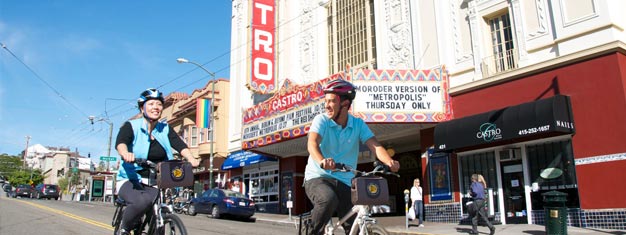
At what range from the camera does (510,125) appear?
1312 centimetres

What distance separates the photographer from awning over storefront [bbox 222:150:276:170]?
25.4m

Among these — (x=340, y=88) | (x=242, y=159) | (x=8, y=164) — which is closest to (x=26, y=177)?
(x=8, y=164)

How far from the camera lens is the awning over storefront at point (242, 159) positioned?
25.4m

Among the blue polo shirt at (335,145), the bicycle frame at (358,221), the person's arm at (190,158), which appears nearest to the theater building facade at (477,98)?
the blue polo shirt at (335,145)

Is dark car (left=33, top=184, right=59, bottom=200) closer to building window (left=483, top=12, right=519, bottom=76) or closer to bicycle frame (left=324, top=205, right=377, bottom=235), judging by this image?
building window (left=483, top=12, right=519, bottom=76)

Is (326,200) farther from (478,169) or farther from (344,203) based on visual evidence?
(478,169)

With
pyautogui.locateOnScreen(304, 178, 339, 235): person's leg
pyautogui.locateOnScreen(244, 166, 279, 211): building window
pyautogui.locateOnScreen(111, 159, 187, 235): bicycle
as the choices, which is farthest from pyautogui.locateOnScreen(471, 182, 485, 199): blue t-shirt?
pyautogui.locateOnScreen(244, 166, 279, 211): building window

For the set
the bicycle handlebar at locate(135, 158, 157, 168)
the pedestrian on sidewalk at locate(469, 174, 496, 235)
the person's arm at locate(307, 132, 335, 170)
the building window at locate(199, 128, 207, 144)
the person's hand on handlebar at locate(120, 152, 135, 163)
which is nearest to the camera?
the person's arm at locate(307, 132, 335, 170)

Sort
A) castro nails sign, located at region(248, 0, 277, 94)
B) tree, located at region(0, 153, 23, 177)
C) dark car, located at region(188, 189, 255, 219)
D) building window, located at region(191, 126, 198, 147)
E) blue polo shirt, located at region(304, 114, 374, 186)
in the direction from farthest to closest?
1. tree, located at region(0, 153, 23, 177)
2. building window, located at region(191, 126, 198, 147)
3. castro nails sign, located at region(248, 0, 277, 94)
4. dark car, located at region(188, 189, 255, 219)
5. blue polo shirt, located at region(304, 114, 374, 186)

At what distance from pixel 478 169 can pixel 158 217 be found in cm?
1266

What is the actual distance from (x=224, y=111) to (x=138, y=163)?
2781 cm

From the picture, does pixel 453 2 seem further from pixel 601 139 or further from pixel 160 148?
pixel 160 148

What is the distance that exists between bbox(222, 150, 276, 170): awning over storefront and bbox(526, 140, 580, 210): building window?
14.4 metres

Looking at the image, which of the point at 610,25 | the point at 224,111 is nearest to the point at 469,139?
the point at 610,25
